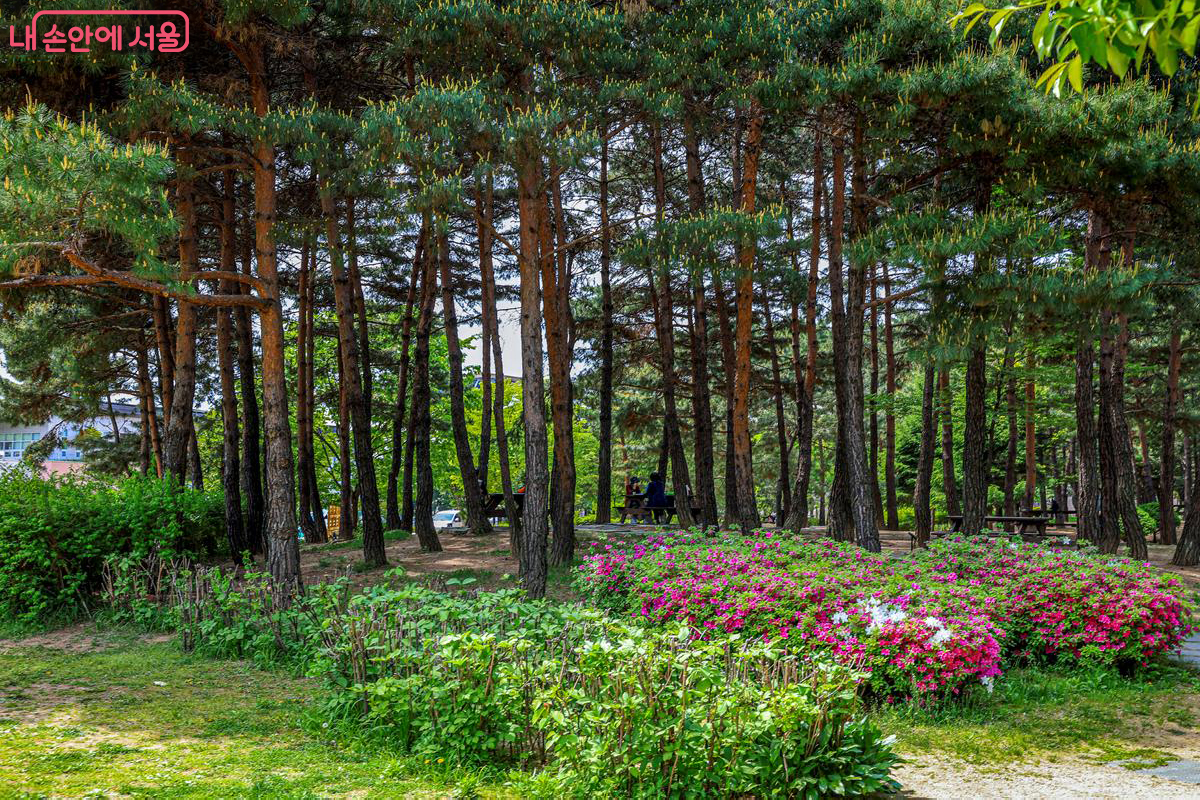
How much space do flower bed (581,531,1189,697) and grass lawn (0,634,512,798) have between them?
2.73 m

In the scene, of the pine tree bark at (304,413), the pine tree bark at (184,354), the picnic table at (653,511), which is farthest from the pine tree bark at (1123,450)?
the pine tree bark at (304,413)

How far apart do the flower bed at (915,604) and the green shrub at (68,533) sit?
584 cm

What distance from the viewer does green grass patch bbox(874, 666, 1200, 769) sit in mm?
4844

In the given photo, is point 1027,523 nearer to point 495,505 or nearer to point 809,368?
point 809,368

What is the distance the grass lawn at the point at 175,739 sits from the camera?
3918mm

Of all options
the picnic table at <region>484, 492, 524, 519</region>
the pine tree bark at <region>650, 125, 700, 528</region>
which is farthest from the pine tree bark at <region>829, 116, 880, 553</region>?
the picnic table at <region>484, 492, 524, 519</region>

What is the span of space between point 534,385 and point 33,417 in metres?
17.9

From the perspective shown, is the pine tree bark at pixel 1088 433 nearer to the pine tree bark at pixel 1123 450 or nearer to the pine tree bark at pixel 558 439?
the pine tree bark at pixel 1123 450

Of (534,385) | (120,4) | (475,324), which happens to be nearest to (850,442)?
(534,385)

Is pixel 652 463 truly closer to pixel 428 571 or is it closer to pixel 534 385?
pixel 428 571

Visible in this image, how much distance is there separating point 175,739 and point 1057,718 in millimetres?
5685

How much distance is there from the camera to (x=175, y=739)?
16.0ft

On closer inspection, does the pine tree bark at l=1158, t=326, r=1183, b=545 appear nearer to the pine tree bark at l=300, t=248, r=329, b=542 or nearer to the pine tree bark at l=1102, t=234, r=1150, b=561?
the pine tree bark at l=1102, t=234, r=1150, b=561

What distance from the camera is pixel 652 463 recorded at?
101 ft
